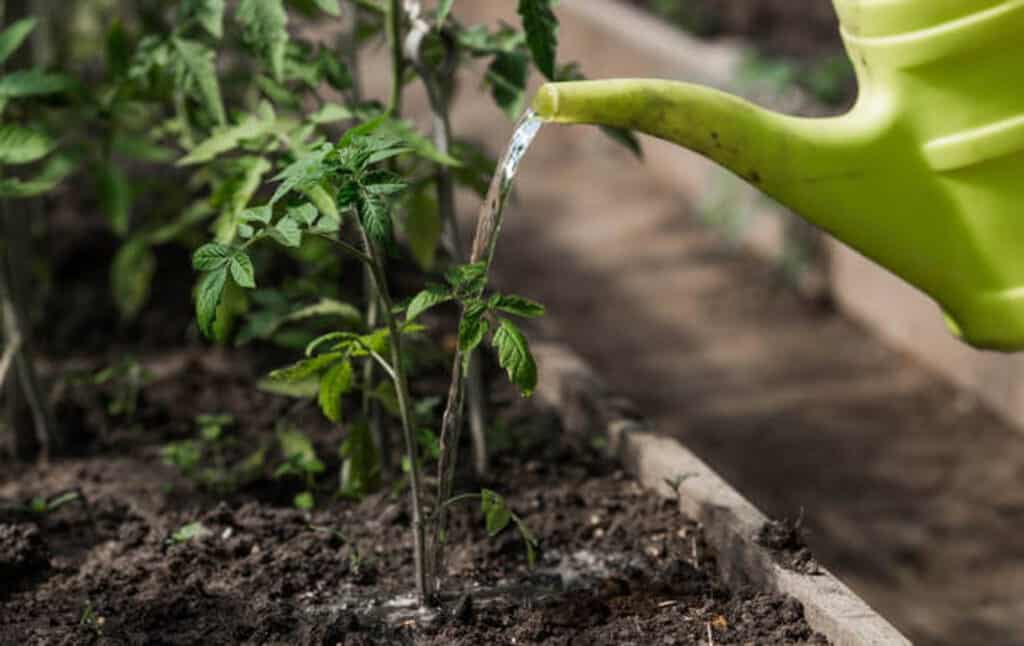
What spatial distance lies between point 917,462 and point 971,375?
456mm

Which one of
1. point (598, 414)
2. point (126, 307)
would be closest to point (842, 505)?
point (598, 414)

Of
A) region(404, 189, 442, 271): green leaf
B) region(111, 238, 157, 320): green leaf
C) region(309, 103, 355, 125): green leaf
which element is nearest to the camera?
region(309, 103, 355, 125): green leaf

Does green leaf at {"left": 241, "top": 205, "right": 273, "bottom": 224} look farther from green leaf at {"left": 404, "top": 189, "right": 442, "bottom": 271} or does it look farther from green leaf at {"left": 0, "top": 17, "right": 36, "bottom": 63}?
green leaf at {"left": 0, "top": 17, "right": 36, "bottom": 63}

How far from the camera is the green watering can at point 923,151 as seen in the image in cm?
215

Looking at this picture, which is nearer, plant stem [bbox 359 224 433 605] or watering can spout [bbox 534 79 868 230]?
watering can spout [bbox 534 79 868 230]

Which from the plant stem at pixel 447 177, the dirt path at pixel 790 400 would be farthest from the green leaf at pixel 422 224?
the dirt path at pixel 790 400

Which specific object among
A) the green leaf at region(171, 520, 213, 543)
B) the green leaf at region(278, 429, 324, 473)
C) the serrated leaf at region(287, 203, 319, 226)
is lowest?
the green leaf at region(171, 520, 213, 543)

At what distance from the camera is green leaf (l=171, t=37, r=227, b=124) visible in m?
2.74

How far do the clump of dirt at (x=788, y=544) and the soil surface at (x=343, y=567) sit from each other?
0.23 ft

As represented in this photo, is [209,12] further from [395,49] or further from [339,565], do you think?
[339,565]

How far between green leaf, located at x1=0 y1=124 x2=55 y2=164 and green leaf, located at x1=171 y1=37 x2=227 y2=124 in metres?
0.27

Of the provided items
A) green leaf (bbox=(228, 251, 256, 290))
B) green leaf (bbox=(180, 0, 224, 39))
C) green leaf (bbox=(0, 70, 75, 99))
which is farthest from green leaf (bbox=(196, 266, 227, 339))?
green leaf (bbox=(0, 70, 75, 99))

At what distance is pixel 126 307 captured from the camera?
11.1 ft

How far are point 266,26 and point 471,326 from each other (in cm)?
78
